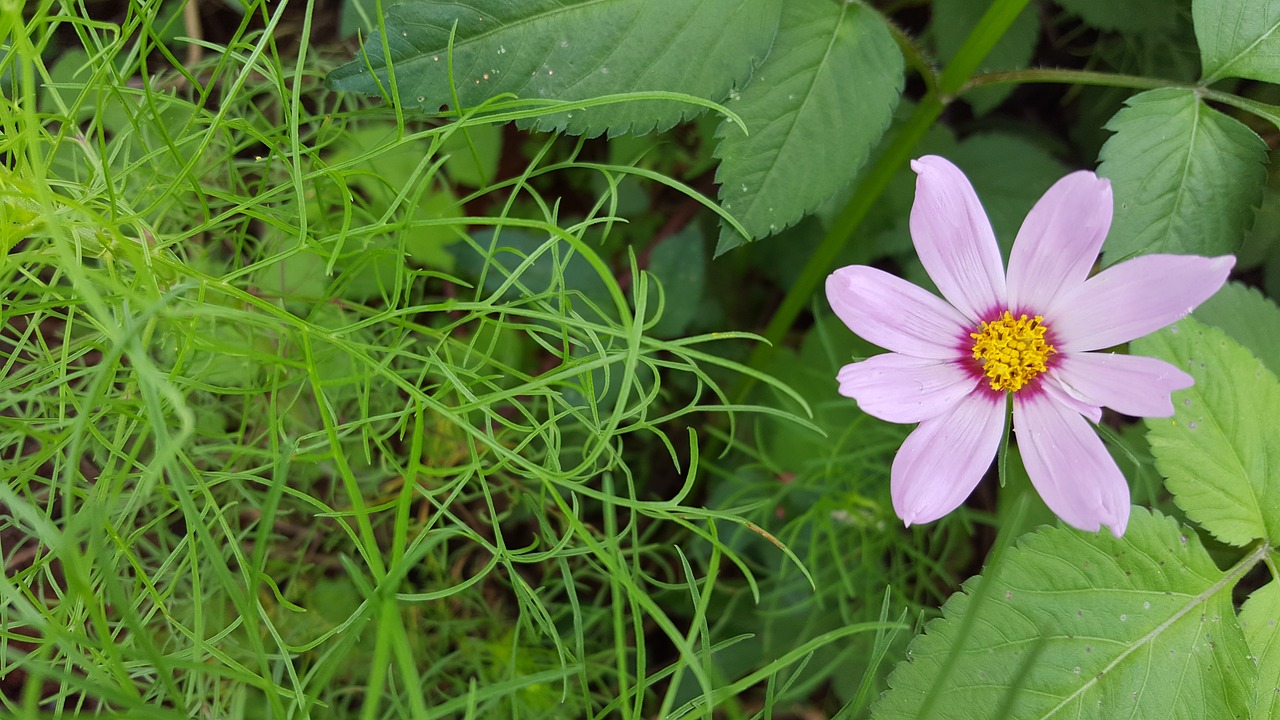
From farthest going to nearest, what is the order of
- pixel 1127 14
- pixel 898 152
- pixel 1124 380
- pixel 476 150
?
A: pixel 476 150 → pixel 1127 14 → pixel 898 152 → pixel 1124 380

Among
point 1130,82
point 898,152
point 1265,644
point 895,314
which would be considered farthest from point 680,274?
point 1265,644

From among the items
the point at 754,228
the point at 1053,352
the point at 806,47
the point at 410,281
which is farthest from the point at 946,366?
the point at 410,281

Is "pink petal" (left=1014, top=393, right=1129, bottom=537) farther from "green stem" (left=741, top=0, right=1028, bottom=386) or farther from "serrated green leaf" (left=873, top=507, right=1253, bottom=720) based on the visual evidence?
"green stem" (left=741, top=0, right=1028, bottom=386)

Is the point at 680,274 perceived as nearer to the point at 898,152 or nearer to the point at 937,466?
the point at 898,152

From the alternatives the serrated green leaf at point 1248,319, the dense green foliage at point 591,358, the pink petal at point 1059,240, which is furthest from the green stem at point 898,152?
the serrated green leaf at point 1248,319

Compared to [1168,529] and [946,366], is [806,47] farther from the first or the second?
[1168,529]
